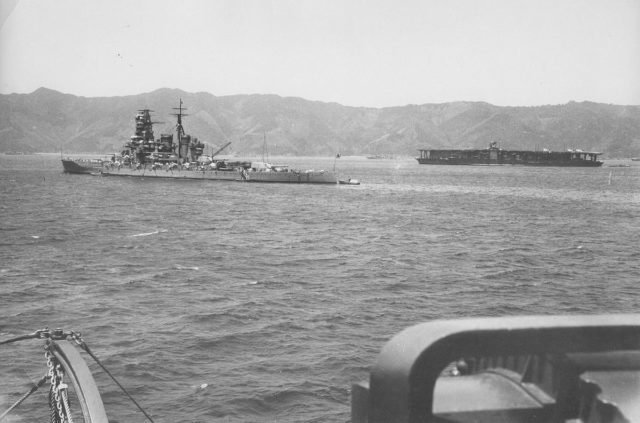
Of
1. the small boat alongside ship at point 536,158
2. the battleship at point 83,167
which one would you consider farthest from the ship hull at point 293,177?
the small boat alongside ship at point 536,158

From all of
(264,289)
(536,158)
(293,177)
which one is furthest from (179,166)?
(536,158)

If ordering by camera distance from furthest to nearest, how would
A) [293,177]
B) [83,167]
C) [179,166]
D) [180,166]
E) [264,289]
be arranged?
[83,167]
[180,166]
[179,166]
[293,177]
[264,289]

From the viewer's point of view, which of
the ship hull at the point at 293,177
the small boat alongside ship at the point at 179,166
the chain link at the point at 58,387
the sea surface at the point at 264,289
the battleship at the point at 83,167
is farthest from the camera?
the battleship at the point at 83,167

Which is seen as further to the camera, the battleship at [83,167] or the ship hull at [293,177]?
the battleship at [83,167]

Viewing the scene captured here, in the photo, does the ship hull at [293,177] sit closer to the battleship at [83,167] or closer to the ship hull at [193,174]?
the ship hull at [193,174]

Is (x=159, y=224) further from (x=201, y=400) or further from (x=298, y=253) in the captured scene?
(x=201, y=400)

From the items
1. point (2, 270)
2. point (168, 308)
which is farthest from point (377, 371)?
point (2, 270)

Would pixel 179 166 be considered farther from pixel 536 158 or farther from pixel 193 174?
pixel 536 158
